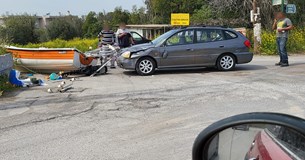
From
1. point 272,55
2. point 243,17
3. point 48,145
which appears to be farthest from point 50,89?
point 243,17

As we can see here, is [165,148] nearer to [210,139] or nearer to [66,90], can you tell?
[210,139]

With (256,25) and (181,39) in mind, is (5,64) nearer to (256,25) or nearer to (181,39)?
(181,39)

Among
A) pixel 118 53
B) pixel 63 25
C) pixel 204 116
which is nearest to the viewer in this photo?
pixel 204 116

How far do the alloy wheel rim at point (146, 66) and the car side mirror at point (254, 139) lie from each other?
9566mm

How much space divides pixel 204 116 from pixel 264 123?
4651mm

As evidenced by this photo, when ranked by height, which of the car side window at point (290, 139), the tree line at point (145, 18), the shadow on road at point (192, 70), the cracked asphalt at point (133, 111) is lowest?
the cracked asphalt at point (133, 111)

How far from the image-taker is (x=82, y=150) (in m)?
4.93

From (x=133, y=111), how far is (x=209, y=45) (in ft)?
18.8

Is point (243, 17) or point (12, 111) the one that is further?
point (243, 17)

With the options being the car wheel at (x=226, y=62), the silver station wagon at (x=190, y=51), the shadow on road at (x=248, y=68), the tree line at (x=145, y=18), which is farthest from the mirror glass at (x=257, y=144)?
the tree line at (x=145, y=18)

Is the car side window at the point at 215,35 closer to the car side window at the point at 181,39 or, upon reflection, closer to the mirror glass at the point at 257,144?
the car side window at the point at 181,39

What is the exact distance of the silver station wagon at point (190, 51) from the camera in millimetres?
11742

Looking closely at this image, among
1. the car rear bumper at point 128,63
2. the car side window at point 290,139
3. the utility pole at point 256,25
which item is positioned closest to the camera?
the car side window at point 290,139

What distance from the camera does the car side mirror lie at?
69.7 inches
